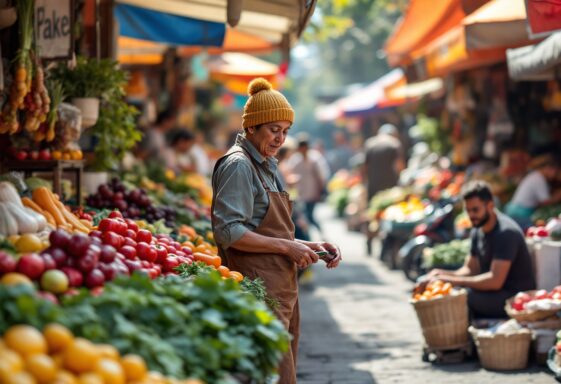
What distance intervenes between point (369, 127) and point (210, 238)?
30.2m

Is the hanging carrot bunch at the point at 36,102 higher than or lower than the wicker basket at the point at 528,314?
higher

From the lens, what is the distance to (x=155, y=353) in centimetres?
329

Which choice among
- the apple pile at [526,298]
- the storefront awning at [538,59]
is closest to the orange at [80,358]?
the apple pile at [526,298]

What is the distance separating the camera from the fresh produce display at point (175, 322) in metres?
3.24

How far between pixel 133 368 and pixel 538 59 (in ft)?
22.2

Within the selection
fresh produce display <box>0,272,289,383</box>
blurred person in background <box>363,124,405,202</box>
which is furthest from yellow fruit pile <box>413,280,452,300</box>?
blurred person in background <box>363,124,405,202</box>

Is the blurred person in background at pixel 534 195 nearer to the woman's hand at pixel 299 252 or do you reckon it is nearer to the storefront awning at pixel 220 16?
the storefront awning at pixel 220 16

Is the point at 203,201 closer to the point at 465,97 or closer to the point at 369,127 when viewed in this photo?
the point at 465,97

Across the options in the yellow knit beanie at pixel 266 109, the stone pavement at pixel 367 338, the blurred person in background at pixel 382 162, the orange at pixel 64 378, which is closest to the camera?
the orange at pixel 64 378

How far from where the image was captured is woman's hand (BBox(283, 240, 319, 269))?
498 cm

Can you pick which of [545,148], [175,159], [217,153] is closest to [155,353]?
[545,148]

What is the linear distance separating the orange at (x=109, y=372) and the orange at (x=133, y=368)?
5 cm

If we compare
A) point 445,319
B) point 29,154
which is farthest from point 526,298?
point 29,154

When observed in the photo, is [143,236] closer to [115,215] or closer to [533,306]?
[115,215]
